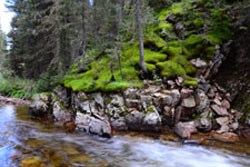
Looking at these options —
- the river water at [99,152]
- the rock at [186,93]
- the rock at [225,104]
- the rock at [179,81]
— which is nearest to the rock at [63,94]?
the river water at [99,152]

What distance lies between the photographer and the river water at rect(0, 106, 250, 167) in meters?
7.04

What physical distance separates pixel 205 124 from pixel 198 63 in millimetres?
2822

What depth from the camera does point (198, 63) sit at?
11.6 m

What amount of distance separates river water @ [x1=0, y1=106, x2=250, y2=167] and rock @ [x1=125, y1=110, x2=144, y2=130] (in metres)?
0.63

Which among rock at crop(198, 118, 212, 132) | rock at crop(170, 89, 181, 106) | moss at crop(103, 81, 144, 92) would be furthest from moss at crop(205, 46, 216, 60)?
moss at crop(103, 81, 144, 92)

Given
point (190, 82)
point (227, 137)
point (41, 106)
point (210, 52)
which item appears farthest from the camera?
point (41, 106)

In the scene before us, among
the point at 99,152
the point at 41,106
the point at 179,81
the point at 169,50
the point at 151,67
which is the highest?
the point at 169,50

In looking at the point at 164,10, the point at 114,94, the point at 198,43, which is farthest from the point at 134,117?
the point at 164,10

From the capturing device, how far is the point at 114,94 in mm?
10578

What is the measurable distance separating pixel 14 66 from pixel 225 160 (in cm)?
2207

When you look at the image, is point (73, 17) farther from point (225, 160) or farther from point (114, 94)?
point (225, 160)

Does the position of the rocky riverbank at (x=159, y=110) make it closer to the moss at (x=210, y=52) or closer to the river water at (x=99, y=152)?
the river water at (x=99, y=152)

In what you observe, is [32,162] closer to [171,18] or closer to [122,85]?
[122,85]

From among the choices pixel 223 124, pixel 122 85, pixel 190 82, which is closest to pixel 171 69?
pixel 190 82
